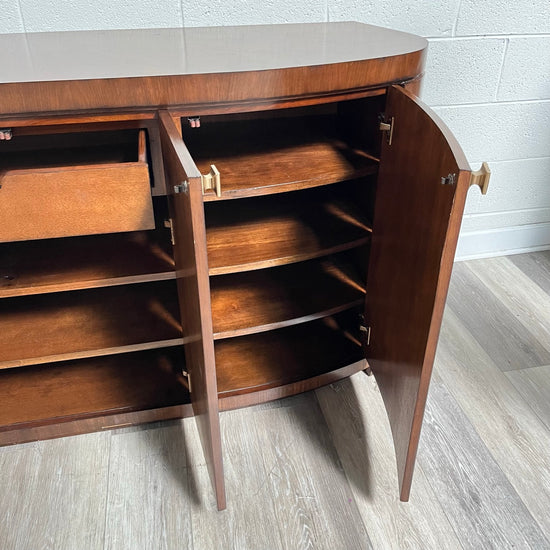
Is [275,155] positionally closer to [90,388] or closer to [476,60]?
[90,388]

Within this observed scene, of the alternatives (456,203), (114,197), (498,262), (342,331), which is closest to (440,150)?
(456,203)

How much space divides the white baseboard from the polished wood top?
0.85m

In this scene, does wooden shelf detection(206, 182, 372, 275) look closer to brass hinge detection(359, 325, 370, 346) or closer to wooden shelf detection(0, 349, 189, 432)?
brass hinge detection(359, 325, 370, 346)

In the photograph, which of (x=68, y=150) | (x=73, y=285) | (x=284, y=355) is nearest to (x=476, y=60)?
(x=284, y=355)

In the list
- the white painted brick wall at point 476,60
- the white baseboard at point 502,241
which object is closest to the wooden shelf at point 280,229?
the white painted brick wall at point 476,60

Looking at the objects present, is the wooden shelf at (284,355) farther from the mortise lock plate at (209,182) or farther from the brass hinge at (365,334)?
the mortise lock plate at (209,182)

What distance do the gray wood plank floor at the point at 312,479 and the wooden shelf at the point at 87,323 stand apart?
0.76 feet

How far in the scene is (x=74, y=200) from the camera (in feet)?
2.58

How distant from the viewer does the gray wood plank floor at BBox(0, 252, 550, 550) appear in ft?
3.07

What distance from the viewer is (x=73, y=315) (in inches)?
42.9

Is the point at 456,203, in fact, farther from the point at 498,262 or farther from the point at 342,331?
the point at 498,262

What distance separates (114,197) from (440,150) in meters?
0.47

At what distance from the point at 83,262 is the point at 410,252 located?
1.89ft

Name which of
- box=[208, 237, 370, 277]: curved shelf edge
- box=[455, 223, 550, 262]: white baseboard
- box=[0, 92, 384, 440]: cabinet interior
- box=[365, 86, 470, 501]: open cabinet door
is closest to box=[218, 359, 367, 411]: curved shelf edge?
box=[0, 92, 384, 440]: cabinet interior
